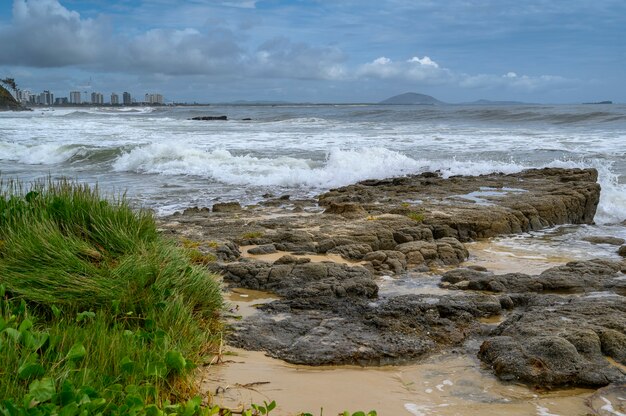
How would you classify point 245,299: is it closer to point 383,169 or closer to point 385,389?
point 385,389

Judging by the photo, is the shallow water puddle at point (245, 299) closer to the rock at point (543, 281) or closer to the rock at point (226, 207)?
the rock at point (543, 281)

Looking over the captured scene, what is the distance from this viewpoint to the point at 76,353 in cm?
345

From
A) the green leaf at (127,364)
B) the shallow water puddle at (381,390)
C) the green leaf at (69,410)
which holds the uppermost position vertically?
the green leaf at (69,410)

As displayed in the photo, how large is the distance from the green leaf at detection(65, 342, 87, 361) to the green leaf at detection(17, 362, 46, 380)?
0.68 feet

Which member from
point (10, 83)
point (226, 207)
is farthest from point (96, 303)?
point (10, 83)

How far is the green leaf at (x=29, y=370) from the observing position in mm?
3168

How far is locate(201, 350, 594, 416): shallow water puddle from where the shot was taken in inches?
166

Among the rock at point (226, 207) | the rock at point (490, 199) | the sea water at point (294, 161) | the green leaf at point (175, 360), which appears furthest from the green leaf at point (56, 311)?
the rock at point (226, 207)

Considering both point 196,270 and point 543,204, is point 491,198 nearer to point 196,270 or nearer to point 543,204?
point 543,204

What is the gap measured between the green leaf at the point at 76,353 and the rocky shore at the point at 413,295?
72.2 inches

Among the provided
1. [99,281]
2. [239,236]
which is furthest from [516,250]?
[99,281]

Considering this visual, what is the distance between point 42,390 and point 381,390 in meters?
2.34

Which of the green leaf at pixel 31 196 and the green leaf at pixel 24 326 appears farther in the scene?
the green leaf at pixel 31 196

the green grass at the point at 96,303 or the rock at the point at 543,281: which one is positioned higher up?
the green grass at the point at 96,303
